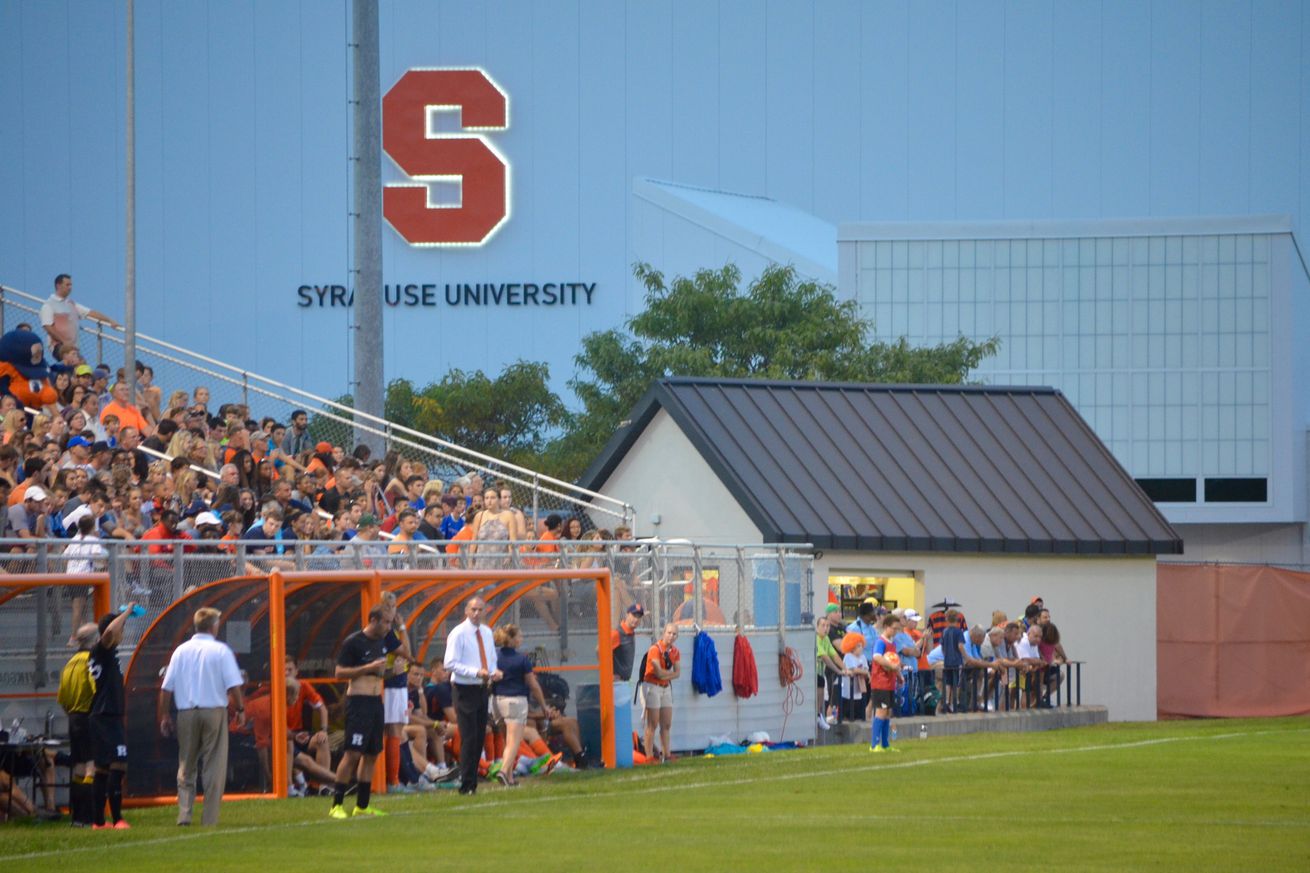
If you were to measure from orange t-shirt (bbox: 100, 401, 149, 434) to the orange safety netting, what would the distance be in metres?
19.0

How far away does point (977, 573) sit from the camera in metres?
35.9

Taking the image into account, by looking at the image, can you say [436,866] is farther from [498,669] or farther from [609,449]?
[609,449]

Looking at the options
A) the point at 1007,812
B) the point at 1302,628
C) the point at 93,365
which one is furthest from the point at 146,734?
the point at 1302,628

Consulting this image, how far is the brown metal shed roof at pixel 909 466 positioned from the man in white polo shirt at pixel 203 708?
1576cm

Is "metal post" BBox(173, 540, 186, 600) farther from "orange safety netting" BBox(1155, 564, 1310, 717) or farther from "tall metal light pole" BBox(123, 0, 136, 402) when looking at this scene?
"orange safety netting" BBox(1155, 564, 1310, 717)

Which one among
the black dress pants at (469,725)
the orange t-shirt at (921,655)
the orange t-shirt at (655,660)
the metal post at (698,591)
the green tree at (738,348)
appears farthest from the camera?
the green tree at (738,348)

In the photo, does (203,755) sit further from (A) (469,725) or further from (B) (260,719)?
(A) (469,725)

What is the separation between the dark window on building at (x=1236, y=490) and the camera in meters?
58.5

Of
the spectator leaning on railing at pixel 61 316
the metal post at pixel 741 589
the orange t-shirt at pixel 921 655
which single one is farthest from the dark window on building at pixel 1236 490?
the spectator leaning on railing at pixel 61 316

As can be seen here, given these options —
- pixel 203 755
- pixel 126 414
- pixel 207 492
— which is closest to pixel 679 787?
pixel 203 755

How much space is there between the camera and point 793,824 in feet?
57.8

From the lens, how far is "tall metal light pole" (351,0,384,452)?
98.8 ft

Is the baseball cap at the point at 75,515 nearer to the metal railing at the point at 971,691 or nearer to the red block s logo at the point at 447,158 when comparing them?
the metal railing at the point at 971,691

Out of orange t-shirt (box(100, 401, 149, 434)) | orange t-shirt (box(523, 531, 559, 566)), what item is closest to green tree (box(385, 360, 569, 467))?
→ orange t-shirt (box(100, 401, 149, 434))
